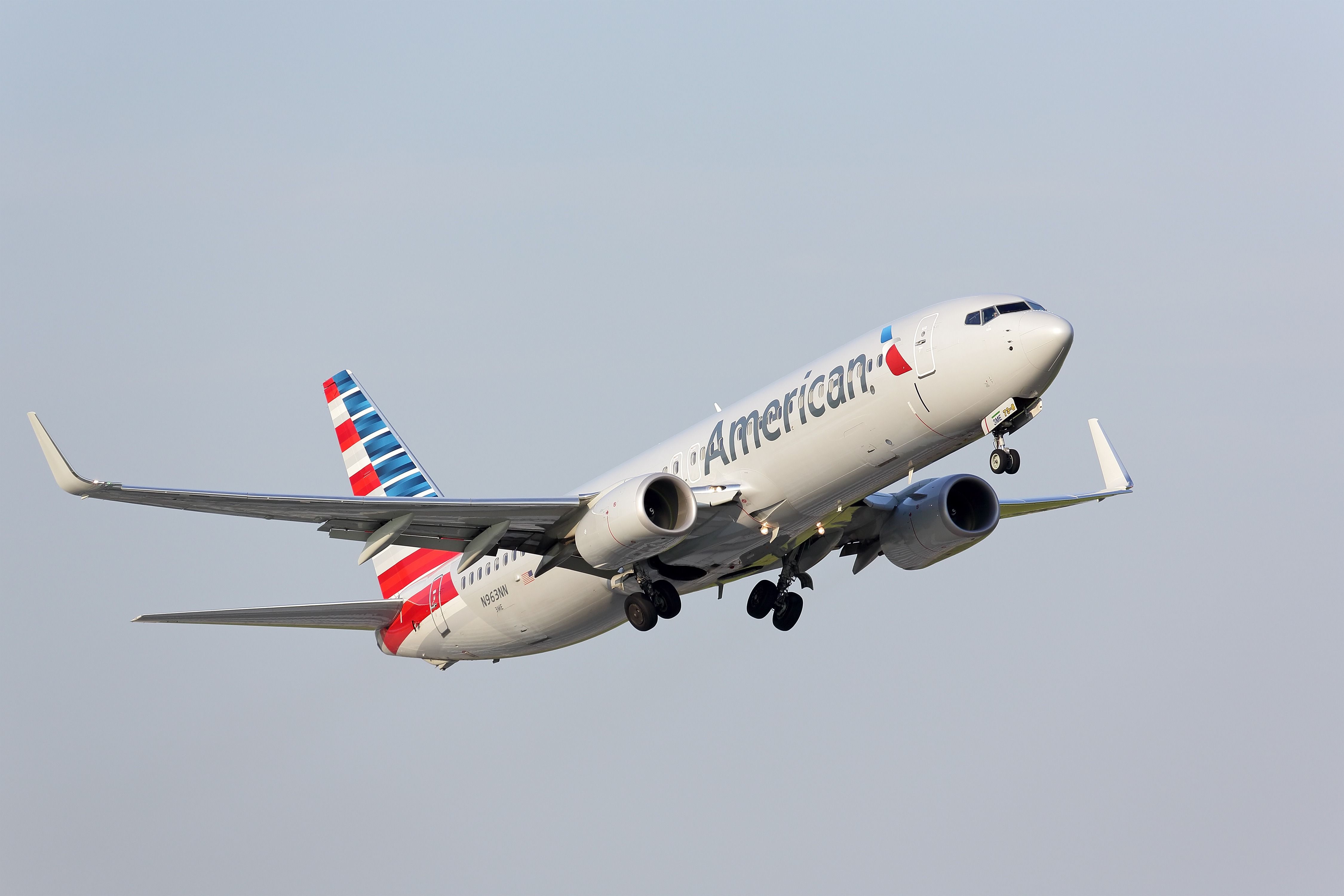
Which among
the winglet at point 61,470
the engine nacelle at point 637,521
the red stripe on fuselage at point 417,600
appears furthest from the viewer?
the red stripe on fuselage at point 417,600

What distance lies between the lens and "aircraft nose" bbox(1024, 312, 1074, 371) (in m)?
28.3

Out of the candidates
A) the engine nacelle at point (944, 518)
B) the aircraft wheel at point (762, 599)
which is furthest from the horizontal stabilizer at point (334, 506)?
the engine nacelle at point (944, 518)

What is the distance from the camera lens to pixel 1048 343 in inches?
1113

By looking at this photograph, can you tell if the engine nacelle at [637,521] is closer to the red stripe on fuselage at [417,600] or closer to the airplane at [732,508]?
the airplane at [732,508]

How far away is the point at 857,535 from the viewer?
3725 cm

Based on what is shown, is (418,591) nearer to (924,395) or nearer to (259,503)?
(259,503)

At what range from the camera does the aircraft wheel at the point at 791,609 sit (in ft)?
120

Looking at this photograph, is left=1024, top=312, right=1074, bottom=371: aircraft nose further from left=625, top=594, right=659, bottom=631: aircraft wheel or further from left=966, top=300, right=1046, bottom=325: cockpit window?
left=625, top=594, right=659, bottom=631: aircraft wheel

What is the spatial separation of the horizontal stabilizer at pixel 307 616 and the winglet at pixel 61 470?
18.3 ft

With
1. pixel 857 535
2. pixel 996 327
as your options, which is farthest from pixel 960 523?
pixel 996 327

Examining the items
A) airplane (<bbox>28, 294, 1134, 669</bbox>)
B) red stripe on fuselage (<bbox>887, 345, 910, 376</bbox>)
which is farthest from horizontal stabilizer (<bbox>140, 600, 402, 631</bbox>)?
red stripe on fuselage (<bbox>887, 345, 910, 376</bbox>)

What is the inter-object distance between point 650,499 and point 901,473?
17.2 ft

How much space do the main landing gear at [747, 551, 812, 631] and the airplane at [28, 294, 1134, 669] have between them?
44 millimetres

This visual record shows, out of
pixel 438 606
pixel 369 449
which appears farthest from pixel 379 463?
pixel 438 606
